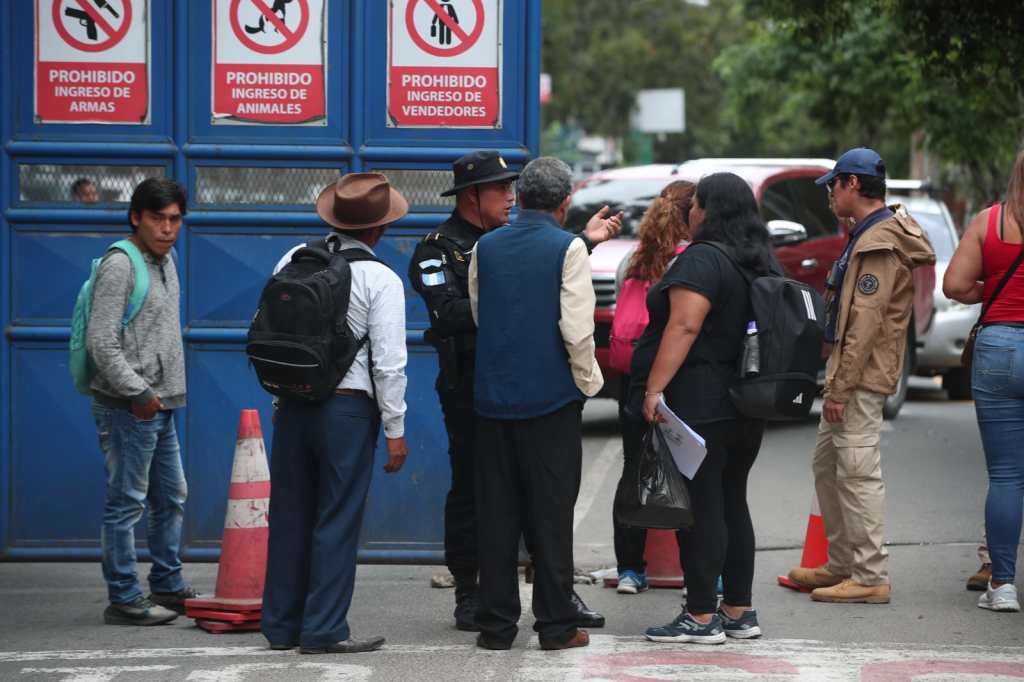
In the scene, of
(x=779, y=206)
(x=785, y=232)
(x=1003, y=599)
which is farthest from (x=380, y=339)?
(x=779, y=206)

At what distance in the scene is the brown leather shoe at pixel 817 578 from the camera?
303 inches

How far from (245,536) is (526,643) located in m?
1.33

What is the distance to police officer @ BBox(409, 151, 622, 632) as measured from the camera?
6.83 meters

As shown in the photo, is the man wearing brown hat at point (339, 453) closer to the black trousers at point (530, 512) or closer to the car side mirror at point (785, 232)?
the black trousers at point (530, 512)

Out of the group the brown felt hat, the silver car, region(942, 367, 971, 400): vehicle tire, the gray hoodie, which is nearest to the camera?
the brown felt hat

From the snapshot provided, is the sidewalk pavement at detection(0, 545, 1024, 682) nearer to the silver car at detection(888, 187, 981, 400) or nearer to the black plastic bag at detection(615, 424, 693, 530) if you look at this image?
the black plastic bag at detection(615, 424, 693, 530)

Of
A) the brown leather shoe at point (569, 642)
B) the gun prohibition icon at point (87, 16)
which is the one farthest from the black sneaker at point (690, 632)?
the gun prohibition icon at point (87, 16)

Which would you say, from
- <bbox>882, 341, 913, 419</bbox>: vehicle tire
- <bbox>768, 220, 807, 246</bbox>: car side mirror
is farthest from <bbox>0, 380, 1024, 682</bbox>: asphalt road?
<bbox>882, 341, 913, 419</bbox>: vehicle tire

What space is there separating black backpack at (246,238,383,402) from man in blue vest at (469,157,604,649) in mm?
541

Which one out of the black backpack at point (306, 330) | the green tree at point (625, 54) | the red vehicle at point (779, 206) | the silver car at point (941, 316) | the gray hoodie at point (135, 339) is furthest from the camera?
the green tree at point (625, 54)

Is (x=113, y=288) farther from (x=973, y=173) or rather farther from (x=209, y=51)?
(x=973, y=173)

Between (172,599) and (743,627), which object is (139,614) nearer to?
(172,599)

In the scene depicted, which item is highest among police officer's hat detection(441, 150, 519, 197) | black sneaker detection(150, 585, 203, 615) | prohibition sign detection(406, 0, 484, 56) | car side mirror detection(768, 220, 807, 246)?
prohibition sign detection(406, 0, 484, 56)

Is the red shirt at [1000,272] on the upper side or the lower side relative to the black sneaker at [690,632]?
upper
